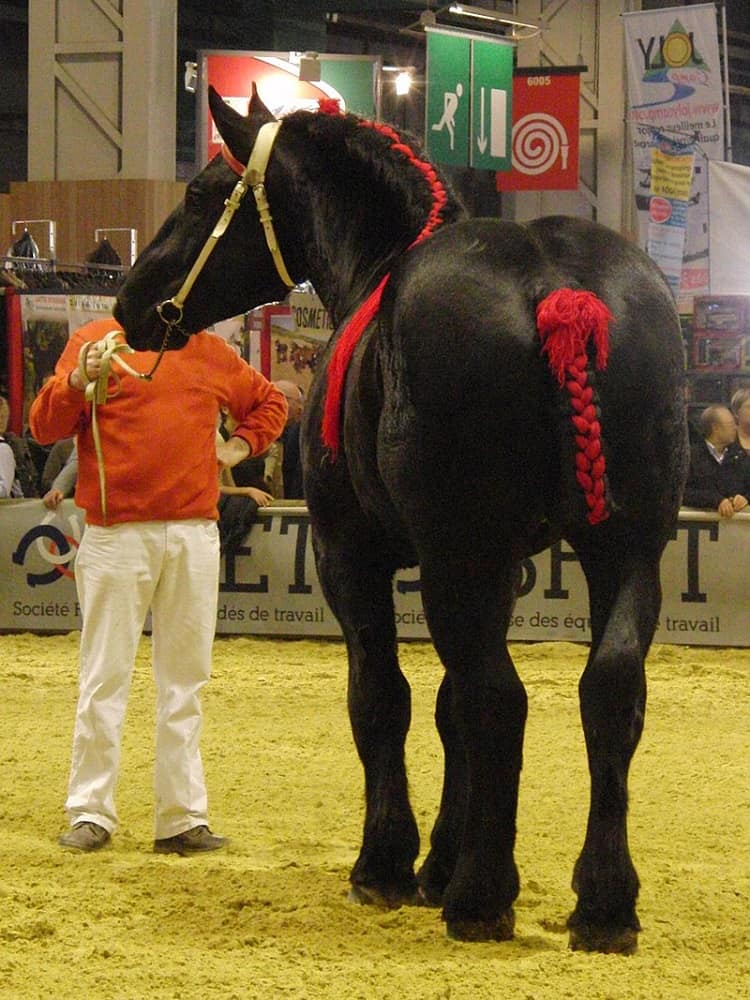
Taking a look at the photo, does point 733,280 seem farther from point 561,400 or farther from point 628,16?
point 561,400

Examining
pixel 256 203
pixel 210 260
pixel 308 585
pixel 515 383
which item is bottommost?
pixel 308 585

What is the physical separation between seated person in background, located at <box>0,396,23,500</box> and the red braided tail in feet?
27.6

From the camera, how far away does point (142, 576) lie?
5301 mm

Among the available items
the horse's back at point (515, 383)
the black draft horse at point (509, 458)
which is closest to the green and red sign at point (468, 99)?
the black draft horse at point (509, 458)

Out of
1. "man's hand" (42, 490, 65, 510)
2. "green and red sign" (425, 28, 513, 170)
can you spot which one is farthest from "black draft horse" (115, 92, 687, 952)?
"green and red sign" (425, 28, 513, 170)

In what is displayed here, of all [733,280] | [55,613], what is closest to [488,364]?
[55,613]

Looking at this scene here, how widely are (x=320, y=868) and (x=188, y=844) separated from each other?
57cm

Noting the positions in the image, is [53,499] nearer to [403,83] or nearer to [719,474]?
[719,474]

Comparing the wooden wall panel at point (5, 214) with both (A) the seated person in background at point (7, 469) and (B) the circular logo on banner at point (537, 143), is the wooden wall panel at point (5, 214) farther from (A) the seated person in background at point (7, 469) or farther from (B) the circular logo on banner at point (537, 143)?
(A) the seated person in background at point (7, 469)

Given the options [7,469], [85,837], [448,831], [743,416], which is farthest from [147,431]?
[743,416]

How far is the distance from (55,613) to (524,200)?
1340 cm

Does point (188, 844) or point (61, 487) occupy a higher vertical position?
point (61, 487)

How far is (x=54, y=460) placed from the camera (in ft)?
38.2

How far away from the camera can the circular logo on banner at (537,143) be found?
18.8 metres
